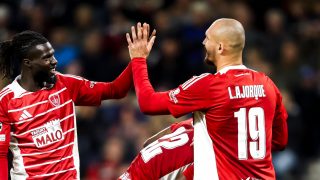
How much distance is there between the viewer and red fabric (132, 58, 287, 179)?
535 centimetres

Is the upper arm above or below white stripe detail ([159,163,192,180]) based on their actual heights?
above

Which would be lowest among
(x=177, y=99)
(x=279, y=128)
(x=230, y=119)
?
(x=279, y=128)

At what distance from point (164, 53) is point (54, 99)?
17.4 feet

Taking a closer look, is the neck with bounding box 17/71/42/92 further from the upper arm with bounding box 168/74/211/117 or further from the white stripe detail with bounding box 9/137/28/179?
the upper arm with bounding box 168/74/211/117

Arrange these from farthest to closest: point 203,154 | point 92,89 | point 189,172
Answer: point 189,172 → point 92,89 → point 203,154

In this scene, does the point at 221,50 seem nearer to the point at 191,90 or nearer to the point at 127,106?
the point at 191,90

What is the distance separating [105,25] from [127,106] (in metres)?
2.13

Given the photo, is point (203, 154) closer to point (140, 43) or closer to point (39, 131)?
point (140, 43)

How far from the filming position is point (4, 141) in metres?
5.37

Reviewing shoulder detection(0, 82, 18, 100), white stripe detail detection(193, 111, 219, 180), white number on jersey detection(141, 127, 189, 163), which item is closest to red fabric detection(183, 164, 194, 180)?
white number on jersey detection(141, 127, 189, 163)

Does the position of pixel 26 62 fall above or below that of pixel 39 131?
Result: above

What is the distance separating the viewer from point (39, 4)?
12570 millimetres

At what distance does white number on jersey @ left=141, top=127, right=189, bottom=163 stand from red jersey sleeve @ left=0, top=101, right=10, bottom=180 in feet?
3.56

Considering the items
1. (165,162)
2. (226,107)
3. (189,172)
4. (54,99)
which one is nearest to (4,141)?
(54,99)
